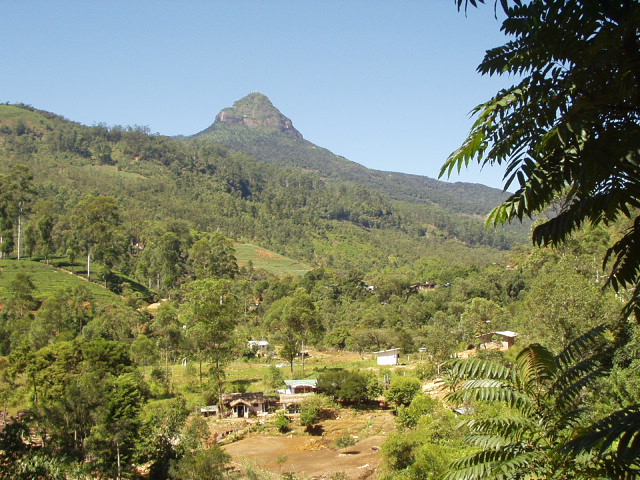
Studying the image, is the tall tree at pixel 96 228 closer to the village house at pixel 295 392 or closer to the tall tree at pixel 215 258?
the tall tree at pixel 215 258

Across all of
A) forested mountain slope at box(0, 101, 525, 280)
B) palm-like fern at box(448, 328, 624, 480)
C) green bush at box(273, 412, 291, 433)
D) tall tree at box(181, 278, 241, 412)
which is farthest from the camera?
forested mountain slope at box(0, 101, 525, 280)

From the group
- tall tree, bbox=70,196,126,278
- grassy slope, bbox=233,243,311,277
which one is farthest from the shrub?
grassy slope, bbox=233,243,311,277

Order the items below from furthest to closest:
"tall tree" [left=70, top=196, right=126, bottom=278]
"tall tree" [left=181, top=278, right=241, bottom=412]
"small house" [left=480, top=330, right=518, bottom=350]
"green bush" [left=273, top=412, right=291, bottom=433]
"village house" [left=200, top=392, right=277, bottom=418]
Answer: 1. "tall tree" [left=70, top=196, right=126, bottom=278]
2. "small house" [left=480, top=330, right=518, bottom=350]
3. "village house" [left=200, top=392, right=277, bottom=418]
4. "tall tree" [left=181, top=278, right=241, bottom=412]
5. "green bush" [left=273, top=412, right=291, bottom=433]

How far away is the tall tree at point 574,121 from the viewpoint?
3.02 metres

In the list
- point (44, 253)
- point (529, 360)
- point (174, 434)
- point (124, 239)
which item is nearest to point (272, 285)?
point (124, 239)

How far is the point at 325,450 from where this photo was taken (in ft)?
79.3

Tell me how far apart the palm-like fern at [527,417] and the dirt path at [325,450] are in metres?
15.9

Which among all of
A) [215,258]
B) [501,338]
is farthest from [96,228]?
[501,338]

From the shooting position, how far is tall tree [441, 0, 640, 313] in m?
3.02

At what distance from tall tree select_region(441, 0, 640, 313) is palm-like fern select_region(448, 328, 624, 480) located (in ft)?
5.36

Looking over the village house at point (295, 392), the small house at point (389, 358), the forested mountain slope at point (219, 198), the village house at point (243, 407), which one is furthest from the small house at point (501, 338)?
the forested mountain slope at point (219, 198)

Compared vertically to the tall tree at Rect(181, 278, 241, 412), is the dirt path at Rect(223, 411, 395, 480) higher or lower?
lower

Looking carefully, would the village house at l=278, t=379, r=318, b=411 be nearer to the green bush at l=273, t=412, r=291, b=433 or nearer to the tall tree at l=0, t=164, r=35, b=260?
the green bush at l=273, t=412, r=291, b=433

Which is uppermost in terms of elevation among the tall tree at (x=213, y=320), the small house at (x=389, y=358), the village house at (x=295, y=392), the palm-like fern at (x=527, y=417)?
the palm-like fern at (x=527, y=417)
